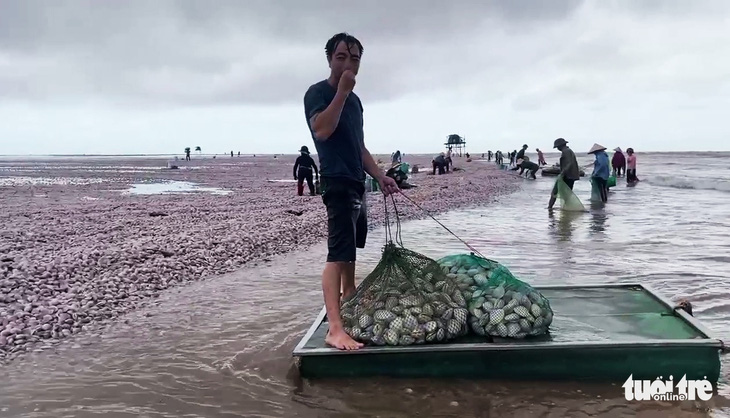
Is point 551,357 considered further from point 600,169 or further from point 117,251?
point 600,169

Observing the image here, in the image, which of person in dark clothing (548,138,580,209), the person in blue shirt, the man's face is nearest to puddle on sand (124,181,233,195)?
person in dark clothing (548,138,580,209)

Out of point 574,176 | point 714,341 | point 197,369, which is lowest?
point 197,369

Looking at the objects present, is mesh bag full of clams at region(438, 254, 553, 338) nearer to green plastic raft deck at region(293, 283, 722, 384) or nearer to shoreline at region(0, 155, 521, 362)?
green plastic raft deck at region(293, 283, 722, 384)

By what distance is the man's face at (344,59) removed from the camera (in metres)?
4.09

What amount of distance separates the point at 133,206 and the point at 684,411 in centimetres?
1633

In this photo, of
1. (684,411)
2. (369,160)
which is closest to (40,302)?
(369,160)

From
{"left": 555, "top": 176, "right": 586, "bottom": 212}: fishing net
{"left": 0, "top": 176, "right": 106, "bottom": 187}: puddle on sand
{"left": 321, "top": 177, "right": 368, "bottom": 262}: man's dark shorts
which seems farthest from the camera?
{"left": 0, "top": 176, "right": 106, "bottom": 187}: puddle on sand

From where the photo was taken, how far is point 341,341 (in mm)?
4020

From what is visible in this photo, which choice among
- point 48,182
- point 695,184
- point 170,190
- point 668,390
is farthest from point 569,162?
point 48,182

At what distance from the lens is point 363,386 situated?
385 cm

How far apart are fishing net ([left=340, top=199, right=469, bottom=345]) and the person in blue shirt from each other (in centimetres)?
1291

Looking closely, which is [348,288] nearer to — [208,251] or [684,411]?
[684,411]

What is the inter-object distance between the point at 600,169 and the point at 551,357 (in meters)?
14.3

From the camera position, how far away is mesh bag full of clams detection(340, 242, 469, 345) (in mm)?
4020
